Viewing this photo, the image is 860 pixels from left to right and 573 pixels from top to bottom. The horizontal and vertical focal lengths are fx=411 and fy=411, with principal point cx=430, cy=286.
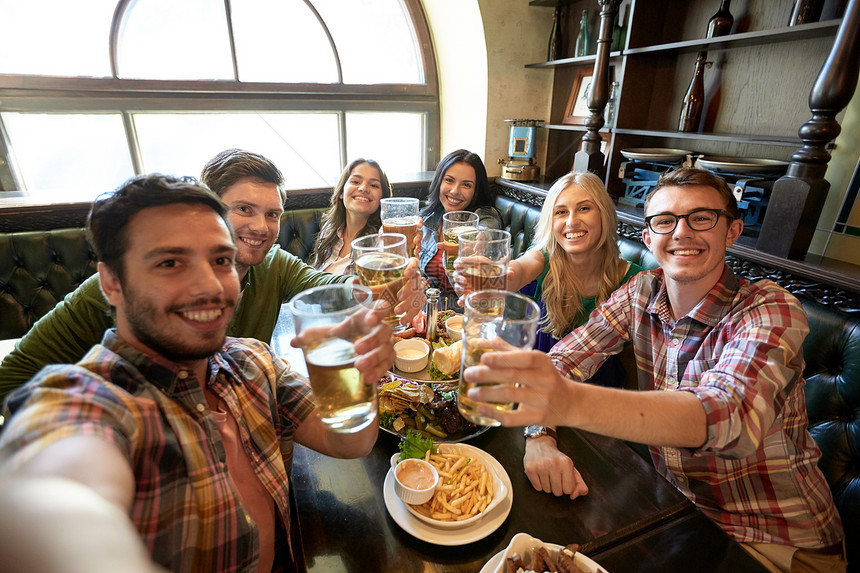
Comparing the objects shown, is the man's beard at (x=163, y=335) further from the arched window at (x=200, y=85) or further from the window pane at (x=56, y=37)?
the window pane at (x=56, y=37)

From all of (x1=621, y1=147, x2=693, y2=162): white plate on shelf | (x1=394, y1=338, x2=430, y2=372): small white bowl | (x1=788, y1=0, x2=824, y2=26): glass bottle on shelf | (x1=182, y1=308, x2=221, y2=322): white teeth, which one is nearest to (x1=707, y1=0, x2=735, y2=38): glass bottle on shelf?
(x1=788, y1=0, x2=824, y2=26): glass bottle on shelf

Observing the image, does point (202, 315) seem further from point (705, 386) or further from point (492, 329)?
point (705, 386)

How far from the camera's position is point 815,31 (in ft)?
6.62

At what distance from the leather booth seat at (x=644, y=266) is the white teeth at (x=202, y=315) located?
2.07 m

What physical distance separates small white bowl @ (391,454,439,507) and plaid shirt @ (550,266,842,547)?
2.00ft

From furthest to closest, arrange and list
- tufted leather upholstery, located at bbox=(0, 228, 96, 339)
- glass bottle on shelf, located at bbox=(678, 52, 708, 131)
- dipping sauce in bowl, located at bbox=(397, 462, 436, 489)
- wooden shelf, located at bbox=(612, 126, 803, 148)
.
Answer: glass bottle on shelf, located at bbox=(678, 52, 708, 131), tufted leather upholstery, located at bbox=(0, 228, 96, 339), wooden shelf, located at bbox=(612, 126, 803, 148), dipping sauce in bowl, located at bbox=(397, 462, 436, 489)

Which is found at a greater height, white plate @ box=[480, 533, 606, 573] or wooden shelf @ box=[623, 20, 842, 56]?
wooden shelf @ box=[623, 20, 842, 56]

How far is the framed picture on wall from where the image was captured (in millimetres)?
3717

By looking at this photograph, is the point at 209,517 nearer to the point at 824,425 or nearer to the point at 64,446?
the point at 64,446

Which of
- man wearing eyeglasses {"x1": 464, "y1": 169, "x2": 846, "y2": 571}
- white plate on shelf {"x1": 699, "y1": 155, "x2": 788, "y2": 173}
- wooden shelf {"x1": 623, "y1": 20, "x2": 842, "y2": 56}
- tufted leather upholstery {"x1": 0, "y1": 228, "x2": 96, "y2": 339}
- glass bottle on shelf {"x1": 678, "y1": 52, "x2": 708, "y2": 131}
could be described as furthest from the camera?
glass bottle on shelf {"x1": 678, "y1": 52, "x2": 708, "y2": 131}

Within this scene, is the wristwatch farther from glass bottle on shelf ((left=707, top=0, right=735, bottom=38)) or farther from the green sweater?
glass bottle on shelf ((left=707, top=0, right=735, bottom=38))

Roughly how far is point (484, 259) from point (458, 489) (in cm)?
62

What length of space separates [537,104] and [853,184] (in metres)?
2.75

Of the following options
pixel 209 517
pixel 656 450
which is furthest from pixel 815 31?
pixel 209 517
